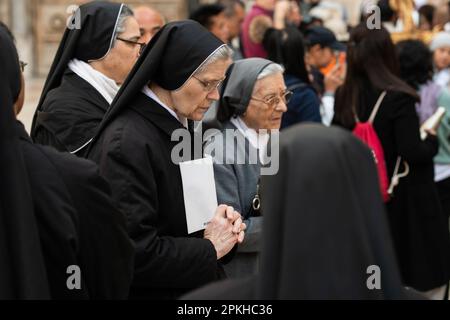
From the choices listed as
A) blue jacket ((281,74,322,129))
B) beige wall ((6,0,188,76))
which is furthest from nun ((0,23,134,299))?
beige wall ((6,0,188,76))

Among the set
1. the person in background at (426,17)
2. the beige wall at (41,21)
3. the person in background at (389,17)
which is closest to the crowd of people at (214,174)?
the person in background at (389,17)

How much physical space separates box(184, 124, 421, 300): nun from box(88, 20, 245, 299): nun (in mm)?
1448

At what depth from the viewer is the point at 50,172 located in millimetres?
2967

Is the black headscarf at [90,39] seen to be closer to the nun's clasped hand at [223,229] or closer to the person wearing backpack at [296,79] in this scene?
the nun's clasped hand at [223,229]

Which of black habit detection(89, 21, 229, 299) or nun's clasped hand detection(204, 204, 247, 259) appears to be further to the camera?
nun's clasped hand detection(204, 204, 247, 259)

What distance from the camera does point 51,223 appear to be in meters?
2.91

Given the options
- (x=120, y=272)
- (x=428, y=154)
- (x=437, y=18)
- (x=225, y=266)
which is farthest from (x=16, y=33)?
(x=120, y=272)

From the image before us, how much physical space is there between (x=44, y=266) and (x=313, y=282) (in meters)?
0.92

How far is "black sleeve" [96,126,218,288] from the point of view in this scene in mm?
3625

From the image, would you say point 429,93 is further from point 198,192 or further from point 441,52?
point 198,192

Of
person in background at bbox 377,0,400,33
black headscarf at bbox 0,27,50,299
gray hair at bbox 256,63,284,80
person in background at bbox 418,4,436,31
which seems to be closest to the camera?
black headscarf at bbox 0,27,50,299

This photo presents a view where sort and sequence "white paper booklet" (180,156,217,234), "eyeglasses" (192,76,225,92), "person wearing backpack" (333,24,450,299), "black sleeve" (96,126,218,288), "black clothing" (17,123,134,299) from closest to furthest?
"black clothing" (17,123,134,299), "black sleeve" (96,126,218,288), "white paper booklet" (180,156,217,234), "eyeglasses" (192,76,225,92), "person wearing backpack" (333,24,450,299)

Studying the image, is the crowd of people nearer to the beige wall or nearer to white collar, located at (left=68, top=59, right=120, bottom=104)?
white collar, located at (left=68, top=59, right=120, bottom=104)
